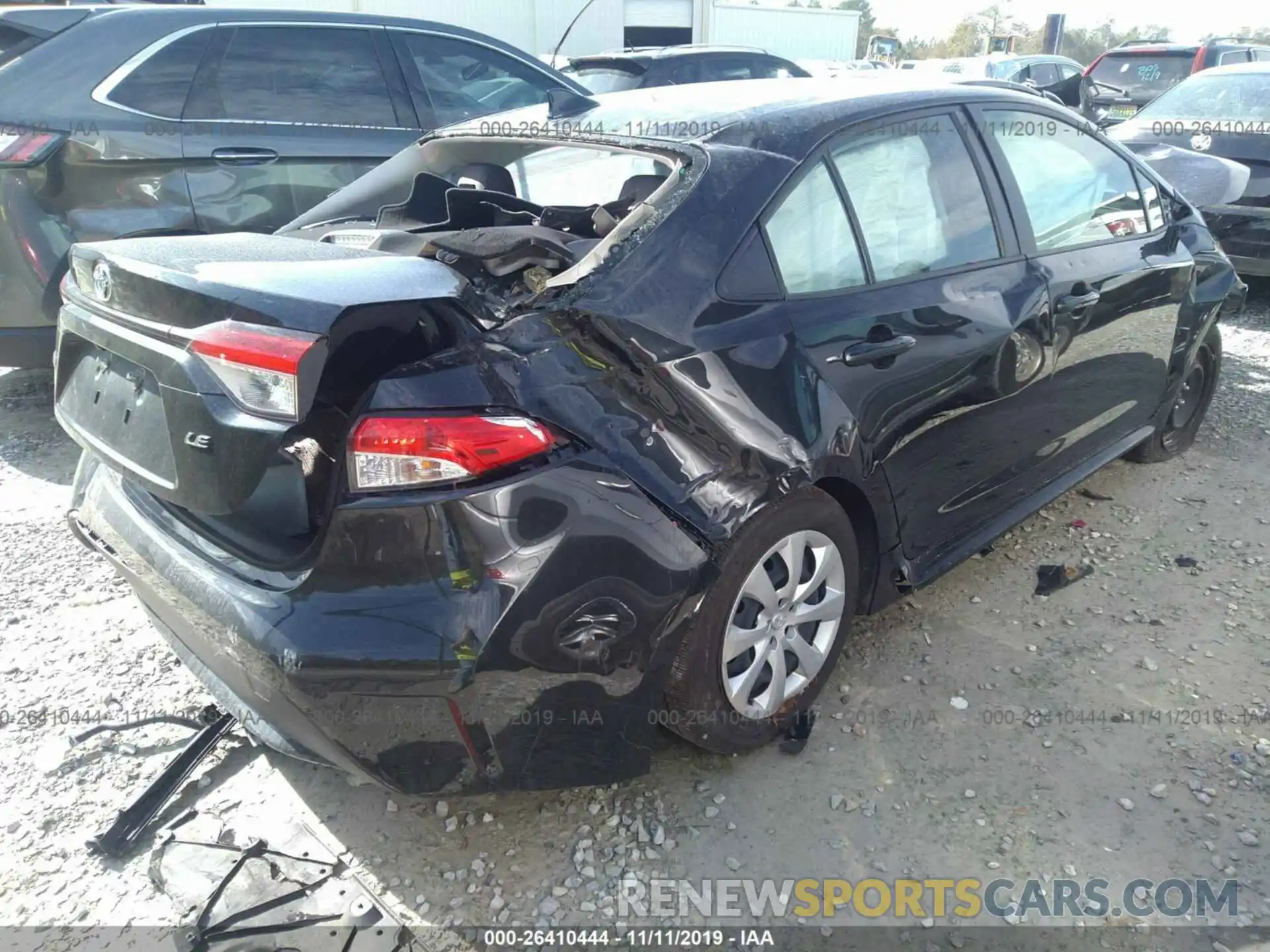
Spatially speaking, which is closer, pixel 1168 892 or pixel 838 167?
pixel 1168 892

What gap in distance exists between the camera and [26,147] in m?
3.79

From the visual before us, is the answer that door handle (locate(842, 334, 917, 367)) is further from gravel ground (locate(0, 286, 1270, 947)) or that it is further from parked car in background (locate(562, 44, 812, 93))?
parked car in background (locate(562, 44, 812, 93))

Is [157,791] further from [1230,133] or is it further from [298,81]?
[1230,133]

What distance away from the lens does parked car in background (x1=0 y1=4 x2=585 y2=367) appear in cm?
386

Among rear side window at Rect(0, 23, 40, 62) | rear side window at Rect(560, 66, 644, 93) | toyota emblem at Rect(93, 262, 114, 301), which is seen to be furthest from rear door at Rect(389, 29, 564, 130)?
rear side window at Rect(560, 66, 644, 93)

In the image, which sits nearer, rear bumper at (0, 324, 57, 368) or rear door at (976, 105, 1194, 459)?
rear door at (976, 105, 1194, 459)

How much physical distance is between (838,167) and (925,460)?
867 mm

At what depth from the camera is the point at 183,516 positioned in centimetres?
209

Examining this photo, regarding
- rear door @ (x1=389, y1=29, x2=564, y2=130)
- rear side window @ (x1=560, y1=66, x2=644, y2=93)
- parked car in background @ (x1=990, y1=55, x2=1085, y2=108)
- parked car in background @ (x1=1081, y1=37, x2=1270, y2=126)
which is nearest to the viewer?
rear door @ (x1=389, y1=29, x2=564, y2=130)

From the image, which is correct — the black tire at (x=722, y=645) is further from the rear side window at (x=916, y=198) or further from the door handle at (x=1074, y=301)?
the door handle at (x=1074, y=301)

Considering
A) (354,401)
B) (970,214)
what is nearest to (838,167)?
(970,214)

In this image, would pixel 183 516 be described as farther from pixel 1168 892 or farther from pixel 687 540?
pixel 1168 892

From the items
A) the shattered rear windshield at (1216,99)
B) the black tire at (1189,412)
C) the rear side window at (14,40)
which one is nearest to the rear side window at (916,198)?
the black tire at (1189,412)

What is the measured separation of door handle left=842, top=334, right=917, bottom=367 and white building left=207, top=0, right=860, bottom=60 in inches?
960
